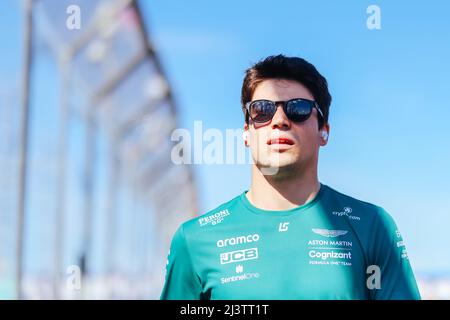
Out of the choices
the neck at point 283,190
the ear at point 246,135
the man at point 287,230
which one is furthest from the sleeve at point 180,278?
the ear at point 246,135

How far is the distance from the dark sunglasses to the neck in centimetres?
17

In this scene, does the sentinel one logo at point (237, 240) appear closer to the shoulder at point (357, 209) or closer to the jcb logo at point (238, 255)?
the jcb logo at point (238, 255)

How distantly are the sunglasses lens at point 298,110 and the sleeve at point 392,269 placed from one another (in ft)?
1.51

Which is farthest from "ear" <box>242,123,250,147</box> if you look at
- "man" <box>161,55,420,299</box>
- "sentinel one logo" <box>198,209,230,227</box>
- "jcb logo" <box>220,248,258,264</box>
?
"jcb logo" <box>220,248,258,264</box>

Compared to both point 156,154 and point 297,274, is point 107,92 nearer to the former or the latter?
point 156,154

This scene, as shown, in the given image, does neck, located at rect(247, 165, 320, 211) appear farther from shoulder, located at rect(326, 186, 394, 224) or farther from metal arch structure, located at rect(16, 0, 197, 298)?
metal arch structure, located at rect(16, 0, 197, 298)

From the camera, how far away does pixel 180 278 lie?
290cm

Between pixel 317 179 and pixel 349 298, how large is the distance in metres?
0.44

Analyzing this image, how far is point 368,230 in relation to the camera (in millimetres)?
2848

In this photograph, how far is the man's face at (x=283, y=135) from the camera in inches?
114

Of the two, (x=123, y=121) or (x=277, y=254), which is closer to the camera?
(x=277, y=254)

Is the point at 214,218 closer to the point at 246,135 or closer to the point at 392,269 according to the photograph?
the point at 246,135
